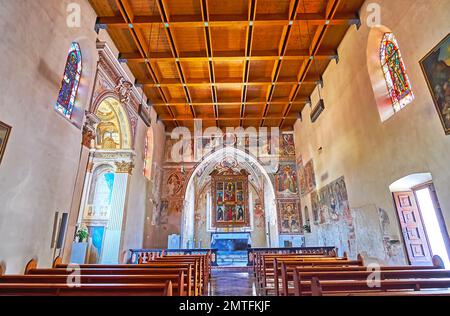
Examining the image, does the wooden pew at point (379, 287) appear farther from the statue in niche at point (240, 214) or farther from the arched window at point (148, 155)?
the statue in niche at point (240, 214)

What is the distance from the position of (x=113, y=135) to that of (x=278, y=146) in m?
9.29

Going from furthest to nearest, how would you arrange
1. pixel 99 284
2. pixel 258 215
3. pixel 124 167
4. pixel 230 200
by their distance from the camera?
1. pixel 258 215
2. pixel 230 200
3. pixel 124 167
4. pixel 99 284

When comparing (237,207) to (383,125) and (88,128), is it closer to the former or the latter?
(383,125)

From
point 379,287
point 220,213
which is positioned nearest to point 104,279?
point 379,287

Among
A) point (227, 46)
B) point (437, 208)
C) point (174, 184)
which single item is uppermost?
point (227, 46)

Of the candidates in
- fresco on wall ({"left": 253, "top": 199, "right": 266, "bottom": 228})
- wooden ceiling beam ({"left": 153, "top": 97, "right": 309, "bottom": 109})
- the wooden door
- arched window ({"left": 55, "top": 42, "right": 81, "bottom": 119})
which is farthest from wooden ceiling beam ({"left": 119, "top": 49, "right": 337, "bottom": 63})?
fresco on wall ({"left": 253, "top": 199, "right": 266, "bottom": 228})

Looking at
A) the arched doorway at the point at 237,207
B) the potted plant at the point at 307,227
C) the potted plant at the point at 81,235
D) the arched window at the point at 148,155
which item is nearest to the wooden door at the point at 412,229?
the potted plant at the point at 307,227

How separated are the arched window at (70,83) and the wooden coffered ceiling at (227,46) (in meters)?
1.47

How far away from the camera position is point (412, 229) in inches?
229

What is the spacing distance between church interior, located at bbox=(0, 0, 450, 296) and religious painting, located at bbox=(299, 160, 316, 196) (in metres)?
0.10

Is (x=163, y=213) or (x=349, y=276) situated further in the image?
(x=163, y=213)

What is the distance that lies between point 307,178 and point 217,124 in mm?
5939

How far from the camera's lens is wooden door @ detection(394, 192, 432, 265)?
5.58 metres
